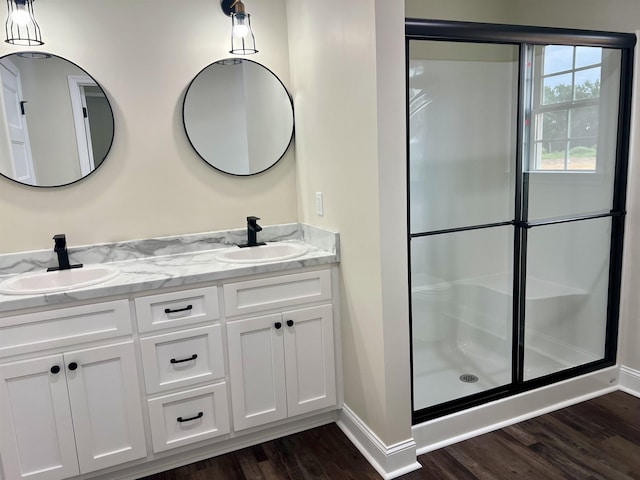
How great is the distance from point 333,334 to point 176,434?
2.70ft

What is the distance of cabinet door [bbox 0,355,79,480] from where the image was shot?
179 cm

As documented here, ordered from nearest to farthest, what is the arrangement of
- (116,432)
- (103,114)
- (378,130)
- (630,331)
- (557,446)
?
(378,130) < (116,432) < (557,446) < (103,114) < (630,331)

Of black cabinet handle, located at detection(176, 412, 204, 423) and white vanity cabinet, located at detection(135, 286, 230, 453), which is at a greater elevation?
white vanity cabinet, located at detection(135, 286, 230, 453)

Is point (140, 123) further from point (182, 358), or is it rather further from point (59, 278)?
point (182, 358)

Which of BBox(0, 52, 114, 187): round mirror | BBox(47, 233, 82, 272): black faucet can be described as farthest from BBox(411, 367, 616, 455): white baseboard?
BBox(0, 52, 114, 187): round mirror

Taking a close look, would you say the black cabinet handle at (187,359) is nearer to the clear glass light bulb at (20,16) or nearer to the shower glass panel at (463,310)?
the shower glass panel at (463,310)

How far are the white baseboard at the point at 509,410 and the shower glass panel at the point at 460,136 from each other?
2.98 feet

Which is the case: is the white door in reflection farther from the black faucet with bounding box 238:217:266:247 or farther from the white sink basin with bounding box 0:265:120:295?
the black faucet with bounding box 238:217:266:247

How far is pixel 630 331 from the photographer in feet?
8.19

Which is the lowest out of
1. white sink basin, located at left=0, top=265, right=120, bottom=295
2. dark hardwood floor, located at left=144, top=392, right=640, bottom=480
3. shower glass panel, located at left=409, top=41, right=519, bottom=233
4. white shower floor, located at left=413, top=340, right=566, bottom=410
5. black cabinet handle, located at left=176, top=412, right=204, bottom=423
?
dark hardwood floor, located at left=144, top=392, right=640, bottom=480

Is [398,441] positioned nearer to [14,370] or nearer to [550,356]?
[550,356]

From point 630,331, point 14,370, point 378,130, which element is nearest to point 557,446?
point 630,331

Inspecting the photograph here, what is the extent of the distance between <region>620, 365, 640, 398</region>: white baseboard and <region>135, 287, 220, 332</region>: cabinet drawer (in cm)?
215

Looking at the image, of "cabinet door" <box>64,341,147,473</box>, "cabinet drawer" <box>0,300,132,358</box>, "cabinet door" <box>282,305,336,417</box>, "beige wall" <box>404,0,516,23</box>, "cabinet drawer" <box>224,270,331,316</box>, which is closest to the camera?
"cabinet drawer" <box>0,300,132,358</box>
